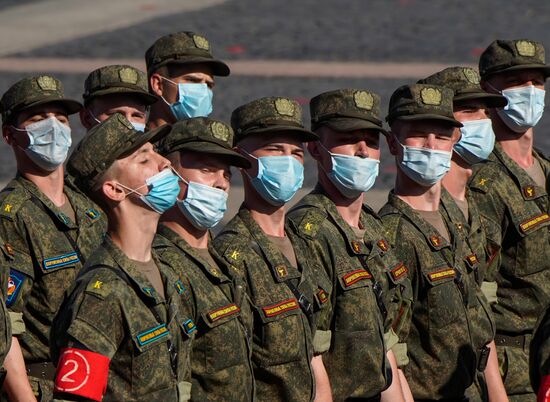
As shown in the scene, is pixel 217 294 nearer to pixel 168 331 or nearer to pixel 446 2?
pixel 168 331

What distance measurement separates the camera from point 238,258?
28.6 ft

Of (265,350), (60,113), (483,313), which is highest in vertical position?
(60,113)

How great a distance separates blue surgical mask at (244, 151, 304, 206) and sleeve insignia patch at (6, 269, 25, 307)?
131 centimetres

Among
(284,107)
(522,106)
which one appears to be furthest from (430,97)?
(522,106)

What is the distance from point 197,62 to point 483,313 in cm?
238

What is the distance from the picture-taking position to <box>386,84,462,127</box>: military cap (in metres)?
9.79

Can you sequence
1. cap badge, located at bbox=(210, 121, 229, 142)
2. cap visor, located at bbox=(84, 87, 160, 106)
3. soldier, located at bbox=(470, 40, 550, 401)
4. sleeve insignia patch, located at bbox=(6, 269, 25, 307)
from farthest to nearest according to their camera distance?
soldier, located at bbox=(470, 40, 550, 401)
cap visor, located at bbox=(84, 87, 160, 106)
sleeve insignia patch, located at bbox=(6, 269, 25, 307)
cap badge, located at bbox=(210, 121, 229, 142)

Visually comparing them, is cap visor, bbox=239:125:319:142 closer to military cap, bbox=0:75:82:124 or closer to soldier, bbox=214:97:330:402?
soldier, bbox=214:97:330:402

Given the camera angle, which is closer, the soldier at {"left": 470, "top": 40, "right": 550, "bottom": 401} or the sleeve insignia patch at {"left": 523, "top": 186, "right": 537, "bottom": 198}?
the soldier at {"left": 470, "top": 40, "right": 550, "bottom": 401}

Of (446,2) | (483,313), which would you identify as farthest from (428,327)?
(446,2)

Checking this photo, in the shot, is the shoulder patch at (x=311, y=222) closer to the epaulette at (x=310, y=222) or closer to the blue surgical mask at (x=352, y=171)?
the epaulette at (x=310, y=222)

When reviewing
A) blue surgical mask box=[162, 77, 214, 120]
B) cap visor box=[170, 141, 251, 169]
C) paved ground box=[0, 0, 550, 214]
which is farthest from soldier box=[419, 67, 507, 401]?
paved ground box=[0, 0, 550, 214]

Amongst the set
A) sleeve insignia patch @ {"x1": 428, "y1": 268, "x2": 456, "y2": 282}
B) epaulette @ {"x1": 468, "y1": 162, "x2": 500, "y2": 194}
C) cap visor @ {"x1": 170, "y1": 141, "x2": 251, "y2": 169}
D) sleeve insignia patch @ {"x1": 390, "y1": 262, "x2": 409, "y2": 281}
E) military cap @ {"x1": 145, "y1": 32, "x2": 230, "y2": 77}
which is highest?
cap visor @ {"x1": 170, "y1": 141, "x2": 251, "y2": 169}

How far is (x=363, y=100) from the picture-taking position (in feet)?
31.2
